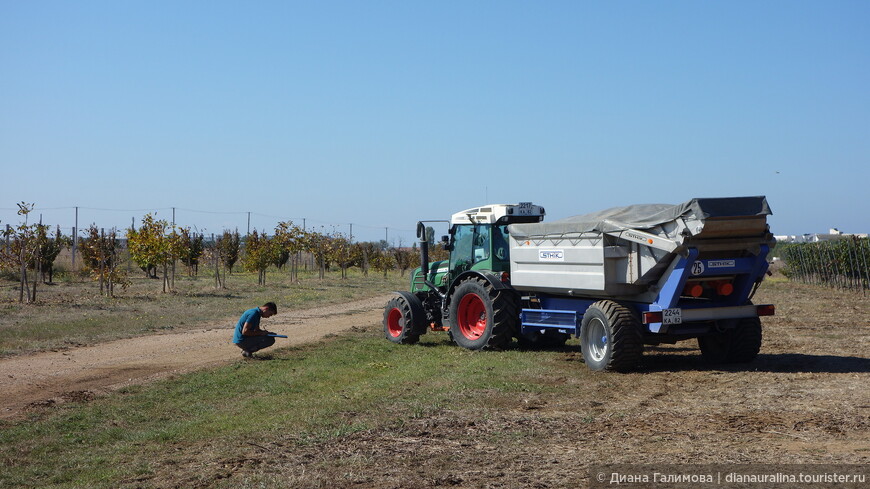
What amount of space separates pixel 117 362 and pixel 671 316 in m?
9.46

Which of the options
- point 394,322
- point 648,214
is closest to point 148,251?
point 394,322

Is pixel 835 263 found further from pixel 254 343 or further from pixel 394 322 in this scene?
pixel 254 343

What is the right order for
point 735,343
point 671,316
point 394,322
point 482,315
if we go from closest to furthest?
point 671,316, point 735,343, point 482,315, point 394,322

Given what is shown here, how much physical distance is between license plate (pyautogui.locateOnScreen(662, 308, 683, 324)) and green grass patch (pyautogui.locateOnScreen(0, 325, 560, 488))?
1903mm

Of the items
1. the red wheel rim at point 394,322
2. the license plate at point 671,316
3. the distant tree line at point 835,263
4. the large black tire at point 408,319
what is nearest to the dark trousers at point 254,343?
the large black tire at point 408,319

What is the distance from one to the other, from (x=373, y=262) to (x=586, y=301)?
135ft

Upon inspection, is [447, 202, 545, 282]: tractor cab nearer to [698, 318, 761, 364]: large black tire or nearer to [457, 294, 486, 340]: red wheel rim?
[457, 294, 486, 340]: red wheel rim

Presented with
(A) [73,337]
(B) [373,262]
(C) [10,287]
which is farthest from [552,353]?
(B) [373,262]

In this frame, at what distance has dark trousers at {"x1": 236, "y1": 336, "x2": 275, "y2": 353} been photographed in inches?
574

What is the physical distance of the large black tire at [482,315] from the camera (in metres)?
14.5

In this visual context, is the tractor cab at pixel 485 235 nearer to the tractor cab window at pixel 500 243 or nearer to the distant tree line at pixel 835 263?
the tractor cab window at pixel 500 243

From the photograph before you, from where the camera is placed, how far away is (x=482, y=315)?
50.7ft

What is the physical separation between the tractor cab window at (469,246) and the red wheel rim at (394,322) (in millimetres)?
1620

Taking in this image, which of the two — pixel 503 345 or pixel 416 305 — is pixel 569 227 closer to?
pixel 503 345
